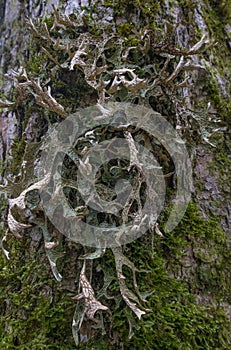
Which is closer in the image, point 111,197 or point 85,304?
point 85,304

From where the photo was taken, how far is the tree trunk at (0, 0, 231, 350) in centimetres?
111

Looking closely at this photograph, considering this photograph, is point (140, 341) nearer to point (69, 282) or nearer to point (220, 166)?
point (69, 282)

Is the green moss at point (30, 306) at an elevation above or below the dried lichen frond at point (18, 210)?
below

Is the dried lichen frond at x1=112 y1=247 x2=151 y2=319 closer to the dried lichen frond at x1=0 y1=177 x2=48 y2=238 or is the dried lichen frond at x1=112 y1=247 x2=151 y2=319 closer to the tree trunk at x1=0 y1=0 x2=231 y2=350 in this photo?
the tree trunk at x1=0 y1=0 x2=231 y2=350

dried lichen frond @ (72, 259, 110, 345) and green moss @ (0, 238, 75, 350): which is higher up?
dried lichen frond @ (72, 259, 110, 345)

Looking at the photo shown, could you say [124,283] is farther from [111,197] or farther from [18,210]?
[18,210]

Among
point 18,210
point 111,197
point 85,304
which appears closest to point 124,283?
point 85,304

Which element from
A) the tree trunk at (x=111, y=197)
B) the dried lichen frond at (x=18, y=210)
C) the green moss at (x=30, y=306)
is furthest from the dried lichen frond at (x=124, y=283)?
the dried lichen frond at (x=18, y=210)

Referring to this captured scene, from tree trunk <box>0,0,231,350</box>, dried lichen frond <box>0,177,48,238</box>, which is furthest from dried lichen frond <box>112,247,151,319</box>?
dried lichen frond <box>0,177,48,238</box>

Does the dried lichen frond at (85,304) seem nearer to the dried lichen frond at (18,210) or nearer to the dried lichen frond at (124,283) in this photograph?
the dried lichen frond at (124,283)

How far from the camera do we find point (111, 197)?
112 cm

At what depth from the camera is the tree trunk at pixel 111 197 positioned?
111 cm

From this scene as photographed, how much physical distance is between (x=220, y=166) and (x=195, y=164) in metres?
0.13

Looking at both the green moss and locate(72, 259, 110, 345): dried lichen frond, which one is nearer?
locate(72, 259, 110, 345): dried lichen frond
